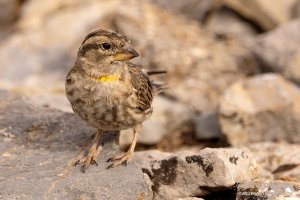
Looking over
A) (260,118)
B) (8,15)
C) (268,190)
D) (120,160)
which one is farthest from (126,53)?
(8,15)

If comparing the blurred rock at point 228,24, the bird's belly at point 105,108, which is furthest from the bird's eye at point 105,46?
the blurred rock at point 228,24

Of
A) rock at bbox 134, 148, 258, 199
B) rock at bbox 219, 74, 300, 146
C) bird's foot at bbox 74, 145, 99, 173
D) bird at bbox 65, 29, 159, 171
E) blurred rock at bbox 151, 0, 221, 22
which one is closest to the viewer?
rock at bbox 134, 148, 258, 199

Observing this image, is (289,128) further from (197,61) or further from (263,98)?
(197,61)

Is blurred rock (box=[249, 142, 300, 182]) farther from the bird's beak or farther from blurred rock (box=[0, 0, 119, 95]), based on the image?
blurred rock (box=[0, 0, 119, 95])

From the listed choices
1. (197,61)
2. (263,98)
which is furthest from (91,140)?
(197,61)

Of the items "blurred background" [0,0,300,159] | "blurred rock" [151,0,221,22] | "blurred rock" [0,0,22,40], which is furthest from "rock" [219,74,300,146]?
"blurred rock" [0,0,22,40]

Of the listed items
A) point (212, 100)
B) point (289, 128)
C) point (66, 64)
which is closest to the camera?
point (289, 128)
